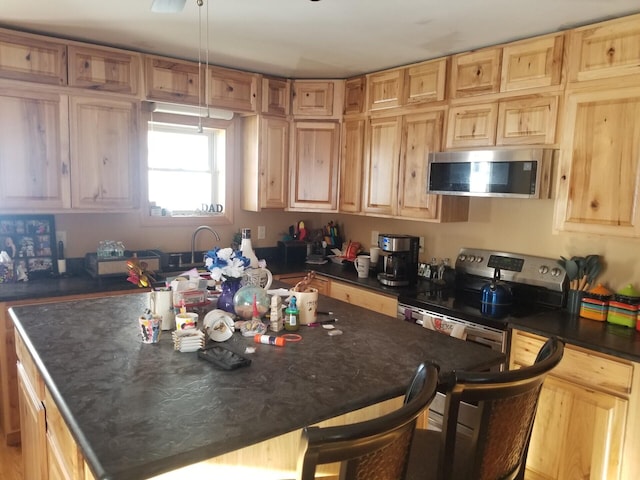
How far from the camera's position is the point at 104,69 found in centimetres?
311

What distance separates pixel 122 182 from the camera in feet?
10.7

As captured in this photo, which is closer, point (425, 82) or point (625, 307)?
point (625, 307)

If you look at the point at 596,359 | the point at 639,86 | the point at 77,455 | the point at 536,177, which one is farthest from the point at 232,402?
the point at 639,86

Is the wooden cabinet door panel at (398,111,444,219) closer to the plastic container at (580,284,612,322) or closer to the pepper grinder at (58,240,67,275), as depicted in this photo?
the plastic container at (580,284,612,322)

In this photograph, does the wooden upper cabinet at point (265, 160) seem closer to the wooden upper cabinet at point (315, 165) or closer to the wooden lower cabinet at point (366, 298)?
the wooden upper cabinet at point (315, 165)

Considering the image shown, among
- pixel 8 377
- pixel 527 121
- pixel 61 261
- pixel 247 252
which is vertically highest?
pixel 527 121

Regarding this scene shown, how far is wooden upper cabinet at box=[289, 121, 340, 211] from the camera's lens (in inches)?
155

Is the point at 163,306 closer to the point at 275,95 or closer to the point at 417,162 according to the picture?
the point at 417,162

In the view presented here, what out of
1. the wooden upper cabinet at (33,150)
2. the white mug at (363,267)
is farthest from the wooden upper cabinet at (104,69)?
the white mug at (363,267)

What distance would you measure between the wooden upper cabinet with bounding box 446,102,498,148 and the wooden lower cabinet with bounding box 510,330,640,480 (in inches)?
48.2

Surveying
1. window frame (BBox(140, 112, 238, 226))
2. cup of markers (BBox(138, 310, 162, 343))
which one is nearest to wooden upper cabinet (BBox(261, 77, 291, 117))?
window frame (BBox(140, 112, 238, 226))

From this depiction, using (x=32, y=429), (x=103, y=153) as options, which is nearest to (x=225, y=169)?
(x=103, y=153)

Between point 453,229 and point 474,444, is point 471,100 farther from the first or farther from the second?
point 474,444

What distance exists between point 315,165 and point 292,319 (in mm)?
2288
